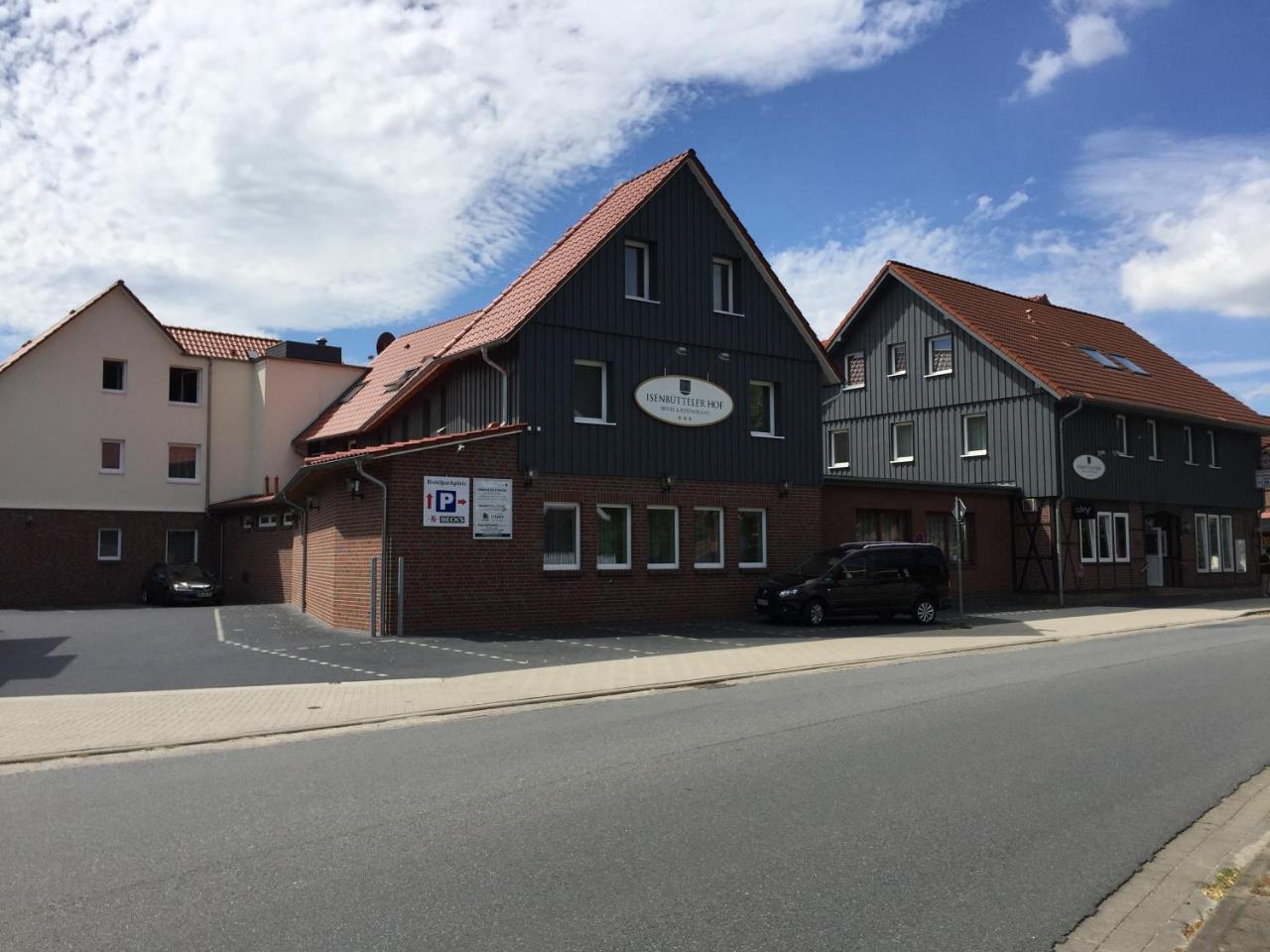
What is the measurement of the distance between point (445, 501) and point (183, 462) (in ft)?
61.4

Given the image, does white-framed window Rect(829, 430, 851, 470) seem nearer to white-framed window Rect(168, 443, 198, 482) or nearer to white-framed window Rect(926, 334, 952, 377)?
white-framed window Rect(926, 334, 952, 377)

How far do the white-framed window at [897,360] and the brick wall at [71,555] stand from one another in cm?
2275

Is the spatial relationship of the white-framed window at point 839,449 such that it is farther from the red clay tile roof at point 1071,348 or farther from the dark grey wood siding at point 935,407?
the red clay tile roof at point 1071,348

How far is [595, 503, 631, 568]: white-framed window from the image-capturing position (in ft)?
73.5

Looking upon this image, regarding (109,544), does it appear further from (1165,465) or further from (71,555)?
(1165,465)

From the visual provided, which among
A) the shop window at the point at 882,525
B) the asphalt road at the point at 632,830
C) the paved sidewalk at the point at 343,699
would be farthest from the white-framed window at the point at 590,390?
the asphalt road at the point at 632,830

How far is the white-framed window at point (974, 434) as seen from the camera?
33.5 m

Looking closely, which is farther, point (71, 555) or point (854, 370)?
point (854, 370)

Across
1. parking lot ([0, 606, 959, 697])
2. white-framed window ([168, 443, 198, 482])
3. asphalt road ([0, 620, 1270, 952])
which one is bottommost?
asphalt road ([0, 620, 1270, 952])

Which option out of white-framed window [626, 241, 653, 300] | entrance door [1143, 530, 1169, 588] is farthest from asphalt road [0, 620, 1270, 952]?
entrance door [1143, 530, 1169, 588]

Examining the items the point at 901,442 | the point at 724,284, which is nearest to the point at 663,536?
the point at 724,284

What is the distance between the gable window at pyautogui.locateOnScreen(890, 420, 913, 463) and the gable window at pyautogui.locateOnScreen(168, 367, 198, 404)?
73.5 feet

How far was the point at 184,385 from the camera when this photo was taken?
35.7 m

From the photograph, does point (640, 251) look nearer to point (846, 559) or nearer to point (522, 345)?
point (522, 345)
